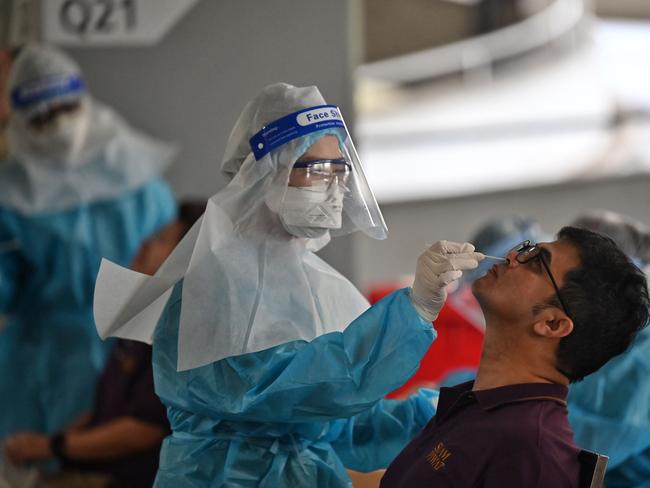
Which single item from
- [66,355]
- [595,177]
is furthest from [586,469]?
[595,177]

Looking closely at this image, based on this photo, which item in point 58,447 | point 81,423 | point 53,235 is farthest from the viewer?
point 53,235

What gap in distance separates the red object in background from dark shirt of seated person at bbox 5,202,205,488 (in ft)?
2.84

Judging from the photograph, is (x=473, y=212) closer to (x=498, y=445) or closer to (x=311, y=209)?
(x=311, y=209)

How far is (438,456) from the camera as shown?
5.56ft

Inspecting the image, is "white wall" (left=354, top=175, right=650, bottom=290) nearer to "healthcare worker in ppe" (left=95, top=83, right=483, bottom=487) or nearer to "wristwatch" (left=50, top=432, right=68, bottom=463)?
"wristwatch" (left=50, top=432, right=68, bottom=463)

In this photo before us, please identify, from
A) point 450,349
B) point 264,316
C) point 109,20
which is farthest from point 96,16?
point 264,316

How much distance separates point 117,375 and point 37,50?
3.55ft

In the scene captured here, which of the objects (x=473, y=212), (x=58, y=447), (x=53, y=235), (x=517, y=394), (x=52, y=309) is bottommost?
(x=473, y=212)

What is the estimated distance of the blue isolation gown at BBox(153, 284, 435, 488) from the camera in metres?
1.74

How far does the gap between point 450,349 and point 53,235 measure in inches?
48.7

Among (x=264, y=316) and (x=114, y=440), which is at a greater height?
(x=264, y=316)

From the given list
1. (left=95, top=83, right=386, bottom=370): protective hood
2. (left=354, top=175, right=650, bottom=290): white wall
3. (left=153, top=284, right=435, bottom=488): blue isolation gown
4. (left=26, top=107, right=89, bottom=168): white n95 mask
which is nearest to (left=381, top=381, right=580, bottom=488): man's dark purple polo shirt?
(left=153, top=284, right=435, bottom=488): blue isolation gown

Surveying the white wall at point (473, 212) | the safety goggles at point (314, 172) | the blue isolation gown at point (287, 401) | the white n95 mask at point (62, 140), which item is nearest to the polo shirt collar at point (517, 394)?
the blue isolation gown at point (287, 401)

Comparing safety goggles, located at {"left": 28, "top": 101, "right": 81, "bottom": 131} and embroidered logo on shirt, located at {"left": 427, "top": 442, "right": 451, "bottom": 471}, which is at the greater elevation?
safety goggles, located at {"left": 28, "top": 101, "right": 81, "bottom": 131}
